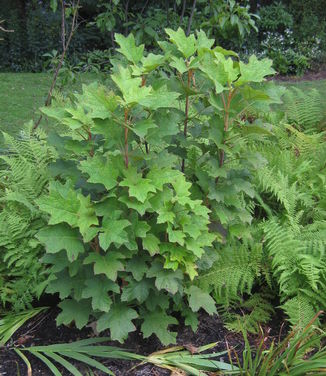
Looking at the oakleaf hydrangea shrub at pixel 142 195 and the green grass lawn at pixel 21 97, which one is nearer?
the oakleaf hydrangea shrub at pixel 142 195

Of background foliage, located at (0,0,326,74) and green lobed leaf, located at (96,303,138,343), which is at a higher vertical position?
green lobed leaf, located at (96,303,138,343)

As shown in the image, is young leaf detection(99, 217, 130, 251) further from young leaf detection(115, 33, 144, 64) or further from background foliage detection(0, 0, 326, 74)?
background foliage detection(0, 0, 326, 74)

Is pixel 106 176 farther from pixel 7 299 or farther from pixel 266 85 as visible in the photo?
pixel 7 299

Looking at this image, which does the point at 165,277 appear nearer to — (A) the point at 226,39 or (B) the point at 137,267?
(B) the point at 137,267

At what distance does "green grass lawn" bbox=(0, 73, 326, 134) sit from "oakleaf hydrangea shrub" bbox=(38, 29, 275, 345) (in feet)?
10.0

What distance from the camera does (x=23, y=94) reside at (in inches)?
305

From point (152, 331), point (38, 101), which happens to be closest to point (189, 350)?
point (152, 331)

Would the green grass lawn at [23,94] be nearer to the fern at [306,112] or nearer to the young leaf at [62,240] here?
the fern at [306,112]

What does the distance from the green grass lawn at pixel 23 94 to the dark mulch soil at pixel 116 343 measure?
9.87 ft

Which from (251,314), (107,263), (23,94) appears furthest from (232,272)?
(23,94)

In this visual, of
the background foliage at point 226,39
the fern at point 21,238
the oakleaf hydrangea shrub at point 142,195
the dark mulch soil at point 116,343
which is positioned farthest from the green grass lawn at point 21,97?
the oakleaf hydrangea shrub at point 142,195

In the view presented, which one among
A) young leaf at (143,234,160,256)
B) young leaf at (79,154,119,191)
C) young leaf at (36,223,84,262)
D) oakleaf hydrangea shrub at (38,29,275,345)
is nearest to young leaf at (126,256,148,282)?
oakleaf hydrangea shrub at (38,29,275,345)

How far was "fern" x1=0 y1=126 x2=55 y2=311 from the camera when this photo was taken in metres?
2.46

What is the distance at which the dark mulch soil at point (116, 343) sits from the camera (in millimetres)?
2184
